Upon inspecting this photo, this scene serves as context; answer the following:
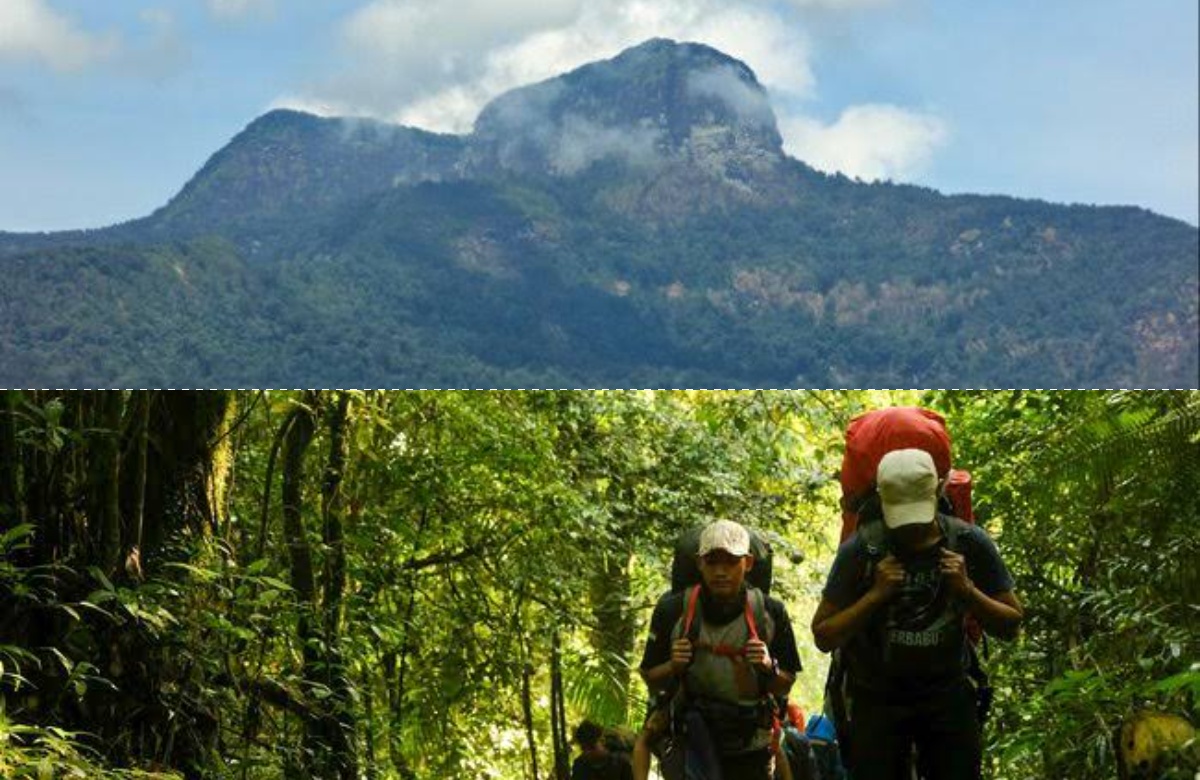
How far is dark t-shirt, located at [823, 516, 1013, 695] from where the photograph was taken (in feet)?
8.43

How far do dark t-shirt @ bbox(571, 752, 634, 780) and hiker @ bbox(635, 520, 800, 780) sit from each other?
1.37 m

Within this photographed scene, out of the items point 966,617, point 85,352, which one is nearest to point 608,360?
point 85,352

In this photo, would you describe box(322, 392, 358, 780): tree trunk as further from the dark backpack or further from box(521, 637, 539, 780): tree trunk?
the dark backpack

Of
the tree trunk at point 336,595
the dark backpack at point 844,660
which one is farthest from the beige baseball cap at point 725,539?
the tree trunk at point 336,595

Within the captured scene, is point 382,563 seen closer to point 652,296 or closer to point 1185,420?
point 1185,420

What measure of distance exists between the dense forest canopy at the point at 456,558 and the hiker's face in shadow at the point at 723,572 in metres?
0.68

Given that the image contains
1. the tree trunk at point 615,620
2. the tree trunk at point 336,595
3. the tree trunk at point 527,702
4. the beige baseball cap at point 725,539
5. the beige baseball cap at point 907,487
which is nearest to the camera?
the beige baseball cap at point 907,487

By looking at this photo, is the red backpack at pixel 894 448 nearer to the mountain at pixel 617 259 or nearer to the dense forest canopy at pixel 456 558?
the dense forest canopy at pixel 456 558

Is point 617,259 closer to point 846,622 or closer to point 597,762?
point 597,762

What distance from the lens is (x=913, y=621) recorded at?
256 centimetres

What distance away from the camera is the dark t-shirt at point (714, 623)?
3.01 metres

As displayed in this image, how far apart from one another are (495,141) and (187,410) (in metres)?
18.3

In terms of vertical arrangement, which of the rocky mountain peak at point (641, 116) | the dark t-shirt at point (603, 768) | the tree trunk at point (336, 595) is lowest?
the dark t-shirt at point (603, 768)

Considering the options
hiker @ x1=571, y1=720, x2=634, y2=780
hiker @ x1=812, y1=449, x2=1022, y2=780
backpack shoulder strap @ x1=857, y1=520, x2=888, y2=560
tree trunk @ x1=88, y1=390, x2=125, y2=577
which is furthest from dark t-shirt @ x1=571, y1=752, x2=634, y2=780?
backpack shoulder strap @ x1=857, y1=520, x2=888, y2=560
